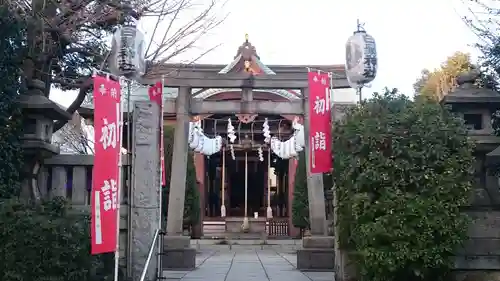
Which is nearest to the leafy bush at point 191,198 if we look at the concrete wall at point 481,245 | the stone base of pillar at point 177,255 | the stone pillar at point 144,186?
the stone base of pillar at point 177,255

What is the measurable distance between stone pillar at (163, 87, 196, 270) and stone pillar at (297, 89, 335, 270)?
2427mm

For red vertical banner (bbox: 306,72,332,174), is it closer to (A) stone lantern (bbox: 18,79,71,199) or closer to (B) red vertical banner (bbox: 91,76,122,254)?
(B) red vertical banner (bbox: 91,76,122,254)

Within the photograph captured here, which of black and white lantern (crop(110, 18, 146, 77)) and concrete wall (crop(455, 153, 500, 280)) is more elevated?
black and white lantern (crop(110, 18, 146, 77))

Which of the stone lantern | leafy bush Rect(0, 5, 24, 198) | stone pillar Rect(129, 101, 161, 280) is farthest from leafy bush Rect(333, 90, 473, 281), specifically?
leafy bush Rect(0, 5, 24, 198)

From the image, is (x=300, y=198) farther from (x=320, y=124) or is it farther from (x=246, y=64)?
(x=320, y=124)

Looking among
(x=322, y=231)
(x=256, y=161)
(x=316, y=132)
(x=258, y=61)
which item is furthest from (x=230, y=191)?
(x=316, y=132)

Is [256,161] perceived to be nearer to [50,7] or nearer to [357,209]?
[50,7]

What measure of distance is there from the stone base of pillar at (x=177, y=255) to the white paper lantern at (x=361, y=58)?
5146 millimetres

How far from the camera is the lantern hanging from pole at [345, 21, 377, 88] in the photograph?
374 inches

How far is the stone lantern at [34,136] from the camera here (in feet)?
25.0

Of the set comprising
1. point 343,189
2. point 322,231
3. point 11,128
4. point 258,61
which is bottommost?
point 322,231

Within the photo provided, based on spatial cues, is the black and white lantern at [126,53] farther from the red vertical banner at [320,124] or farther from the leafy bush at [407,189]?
the leafy bush at [407,189]

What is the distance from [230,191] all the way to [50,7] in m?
19.2

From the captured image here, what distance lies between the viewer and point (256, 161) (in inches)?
1094
